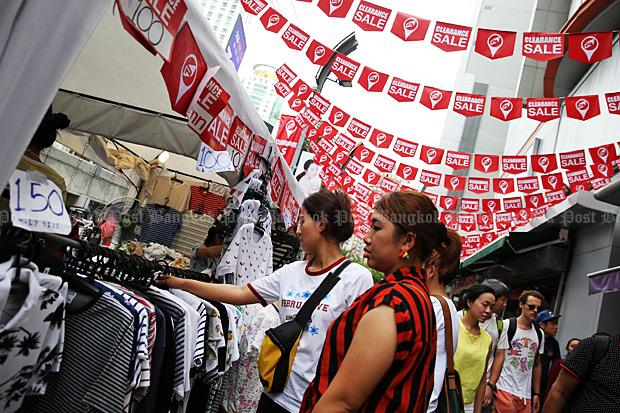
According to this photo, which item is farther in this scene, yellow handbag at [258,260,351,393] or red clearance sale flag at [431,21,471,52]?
red clearance sale flag at [431,21,471,52]

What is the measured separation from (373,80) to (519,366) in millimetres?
3849

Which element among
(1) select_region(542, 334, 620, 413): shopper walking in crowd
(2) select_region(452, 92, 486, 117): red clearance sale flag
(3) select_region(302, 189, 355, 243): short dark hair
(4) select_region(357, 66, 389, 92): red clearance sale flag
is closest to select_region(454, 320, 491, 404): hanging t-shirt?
(1) select_region(542, 334, 620, 413): shopper walking in crowd

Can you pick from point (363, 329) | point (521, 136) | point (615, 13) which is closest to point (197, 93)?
point (363, 329)

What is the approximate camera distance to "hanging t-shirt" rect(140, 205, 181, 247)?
9164mm

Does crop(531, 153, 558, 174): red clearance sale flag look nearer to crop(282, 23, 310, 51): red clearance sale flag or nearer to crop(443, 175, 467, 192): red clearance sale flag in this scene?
crop(443, 175, 467, 192): red clearance sale flag

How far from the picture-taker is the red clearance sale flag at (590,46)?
6.14 meters

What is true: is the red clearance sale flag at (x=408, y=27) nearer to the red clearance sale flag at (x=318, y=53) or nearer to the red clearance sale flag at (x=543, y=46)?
the red clearance sale flag at (x=543, y=46)

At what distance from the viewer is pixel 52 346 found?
94.7 inches

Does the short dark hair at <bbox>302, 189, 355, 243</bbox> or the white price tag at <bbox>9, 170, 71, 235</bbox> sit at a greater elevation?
the short dark hair at <bbox>302, 189, 355, 243</bbox>

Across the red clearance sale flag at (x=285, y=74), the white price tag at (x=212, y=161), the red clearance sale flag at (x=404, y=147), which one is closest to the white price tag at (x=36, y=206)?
the white price tag at (x=212, y=161)

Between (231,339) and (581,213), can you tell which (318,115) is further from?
(231,339)

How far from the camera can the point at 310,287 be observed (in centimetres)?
362

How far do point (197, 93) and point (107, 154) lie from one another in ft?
17.5

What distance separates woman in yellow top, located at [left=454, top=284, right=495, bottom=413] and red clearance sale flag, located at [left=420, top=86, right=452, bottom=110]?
2.76 meters
